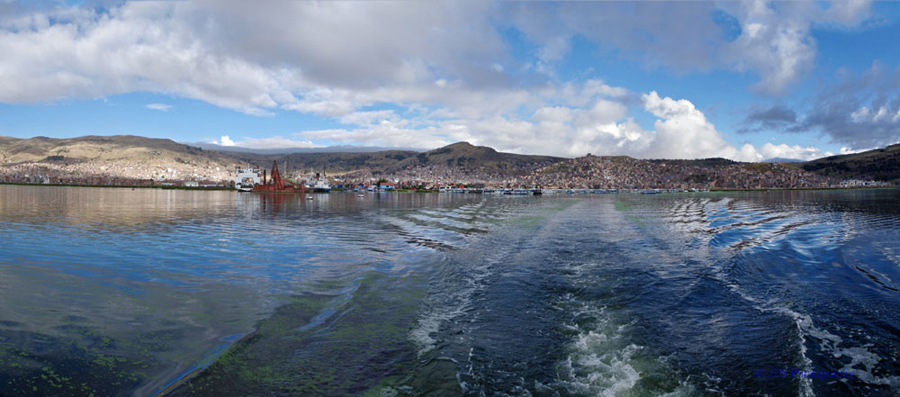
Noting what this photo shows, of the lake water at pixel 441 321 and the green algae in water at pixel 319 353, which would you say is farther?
the lake water at pixel 441 321

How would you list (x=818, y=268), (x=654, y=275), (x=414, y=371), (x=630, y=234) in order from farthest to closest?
(x=630, y=234)
(x=818, y=268)
(x=654, y=275)
(x=414, y=371)

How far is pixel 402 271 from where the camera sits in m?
16.9

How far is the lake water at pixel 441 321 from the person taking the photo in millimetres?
7312

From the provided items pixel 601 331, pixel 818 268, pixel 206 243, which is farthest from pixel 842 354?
pixel 206 243

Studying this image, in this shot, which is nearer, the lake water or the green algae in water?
the green algae in water

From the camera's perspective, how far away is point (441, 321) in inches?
421

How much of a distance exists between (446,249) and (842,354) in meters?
16.7

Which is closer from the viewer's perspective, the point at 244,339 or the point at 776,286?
the point at 244,339

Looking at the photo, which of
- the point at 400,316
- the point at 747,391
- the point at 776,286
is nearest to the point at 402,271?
the point at 400,316

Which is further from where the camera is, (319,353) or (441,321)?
(441,321)

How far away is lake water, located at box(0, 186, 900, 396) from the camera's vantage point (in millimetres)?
7312

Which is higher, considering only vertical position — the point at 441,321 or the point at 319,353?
the point at 319,353

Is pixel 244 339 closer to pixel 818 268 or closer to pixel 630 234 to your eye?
pixel 818 268

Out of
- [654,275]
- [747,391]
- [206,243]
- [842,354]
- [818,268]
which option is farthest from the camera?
[206,243]
